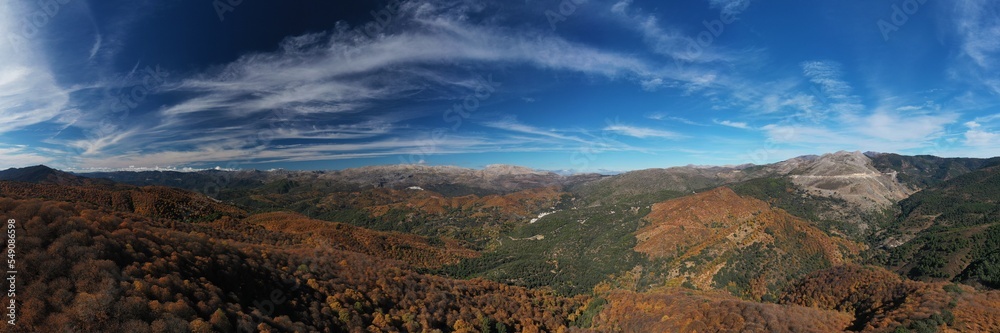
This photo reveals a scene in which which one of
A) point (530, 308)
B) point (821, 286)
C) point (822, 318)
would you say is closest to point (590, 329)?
point (530, 308)
